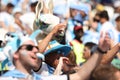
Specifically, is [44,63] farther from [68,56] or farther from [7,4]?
[7,4]

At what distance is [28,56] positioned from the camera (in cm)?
518

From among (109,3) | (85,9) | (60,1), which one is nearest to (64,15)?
(60,1)

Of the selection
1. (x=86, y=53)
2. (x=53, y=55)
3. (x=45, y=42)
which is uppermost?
(x=45, y=42)

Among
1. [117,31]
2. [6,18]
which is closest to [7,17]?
[6,18]

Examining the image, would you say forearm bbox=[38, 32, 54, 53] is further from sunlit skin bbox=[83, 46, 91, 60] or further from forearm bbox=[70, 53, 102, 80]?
sunlit skin bbox=[83, 46, 91, 60]

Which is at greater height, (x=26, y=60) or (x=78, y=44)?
(x=26, y=60)

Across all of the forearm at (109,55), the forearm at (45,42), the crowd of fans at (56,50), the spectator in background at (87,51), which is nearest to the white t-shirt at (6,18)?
the crowd of fans at (56,50)

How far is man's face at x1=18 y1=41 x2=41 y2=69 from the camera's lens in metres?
5.15

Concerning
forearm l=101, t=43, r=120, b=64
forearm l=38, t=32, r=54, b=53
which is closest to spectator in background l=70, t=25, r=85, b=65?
forearm l=38, t=32, r=54, b=53

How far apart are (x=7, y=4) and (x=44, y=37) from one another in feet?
21.5

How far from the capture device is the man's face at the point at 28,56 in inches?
203

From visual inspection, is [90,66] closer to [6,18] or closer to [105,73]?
[105,73]

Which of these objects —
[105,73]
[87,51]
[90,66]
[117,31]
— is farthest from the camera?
[117,31]

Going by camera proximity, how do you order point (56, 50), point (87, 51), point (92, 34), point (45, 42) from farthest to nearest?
point (92, 34) → point (87, 51) → point (45, 42) → point (56, 50)
